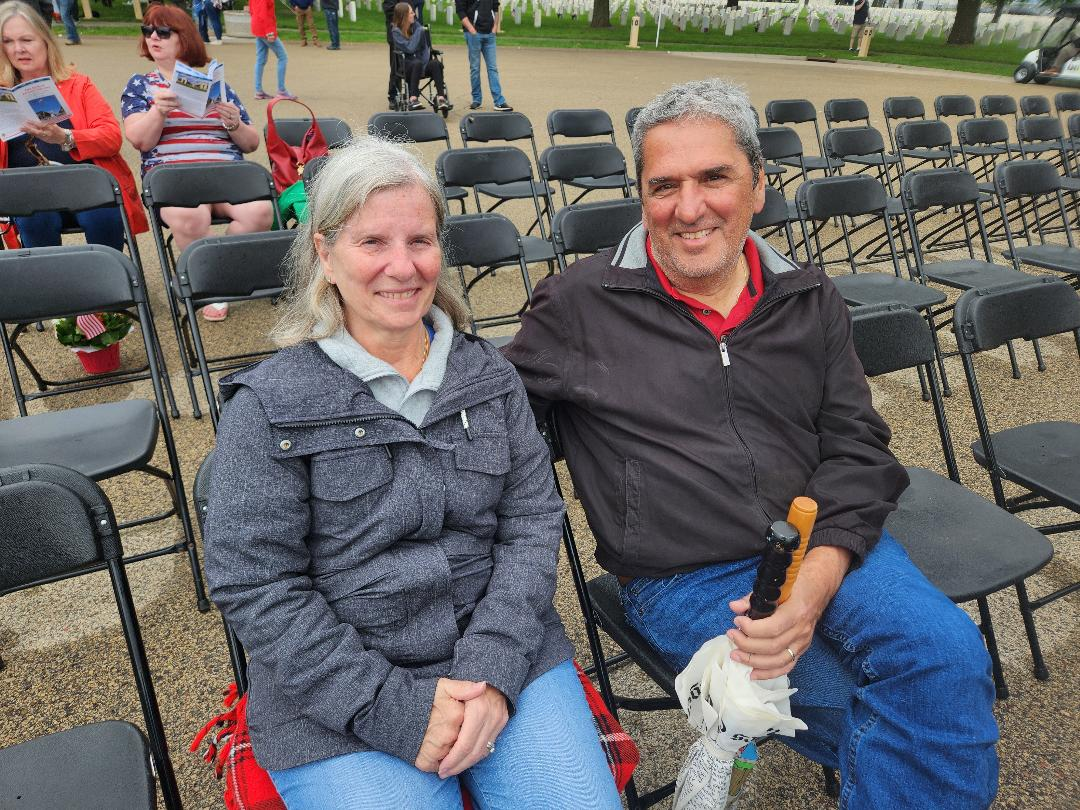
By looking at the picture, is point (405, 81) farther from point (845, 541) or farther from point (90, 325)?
point (845, 541)

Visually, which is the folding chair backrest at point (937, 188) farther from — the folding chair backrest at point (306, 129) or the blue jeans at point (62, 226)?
the blue jeans at point (62, 226)

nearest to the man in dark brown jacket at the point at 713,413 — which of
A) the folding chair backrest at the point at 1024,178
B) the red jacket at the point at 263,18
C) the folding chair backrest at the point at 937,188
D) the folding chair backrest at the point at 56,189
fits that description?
the folding chair backrest at the point at 56,189

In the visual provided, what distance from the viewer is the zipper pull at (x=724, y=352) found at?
1923 millimetres

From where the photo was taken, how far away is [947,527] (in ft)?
7.44

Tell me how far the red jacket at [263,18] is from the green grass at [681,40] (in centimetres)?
1023

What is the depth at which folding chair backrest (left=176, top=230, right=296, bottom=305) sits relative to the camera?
10.1 ft

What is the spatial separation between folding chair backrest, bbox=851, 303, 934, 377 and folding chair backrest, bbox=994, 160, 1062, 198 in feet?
12.4

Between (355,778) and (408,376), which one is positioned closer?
(355,778)

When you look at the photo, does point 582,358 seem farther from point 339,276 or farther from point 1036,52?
point 1036,52

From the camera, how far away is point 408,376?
1.75 meters

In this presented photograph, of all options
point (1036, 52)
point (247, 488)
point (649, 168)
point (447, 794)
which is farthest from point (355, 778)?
point (1036, 52)

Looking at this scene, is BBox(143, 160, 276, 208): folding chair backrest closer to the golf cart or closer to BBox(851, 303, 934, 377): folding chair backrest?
BBox(851, 303, 934, 377): folding chair backrest

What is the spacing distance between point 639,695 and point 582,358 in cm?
125

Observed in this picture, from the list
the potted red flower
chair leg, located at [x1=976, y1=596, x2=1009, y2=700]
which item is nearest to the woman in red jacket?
the potted red flower
